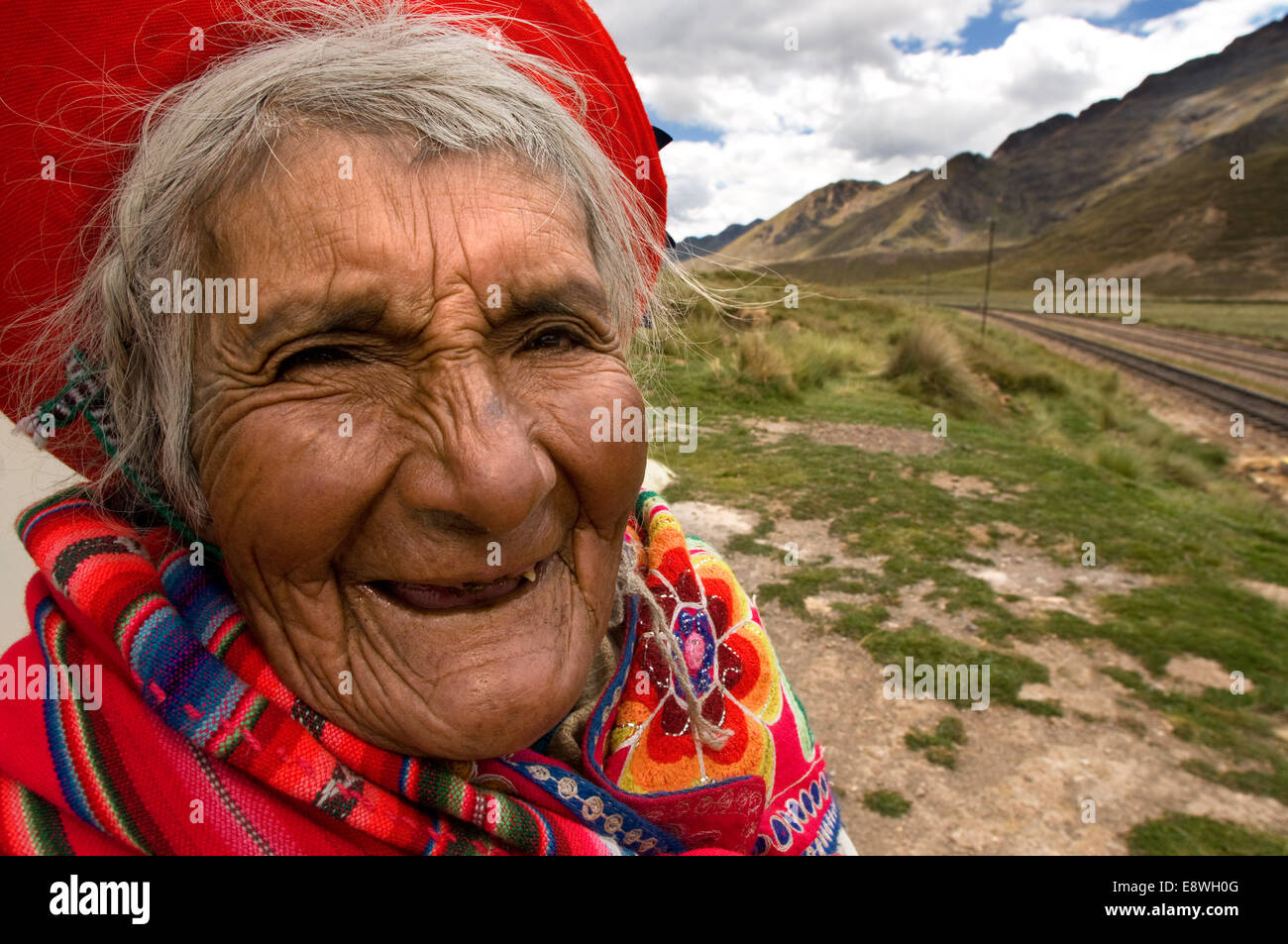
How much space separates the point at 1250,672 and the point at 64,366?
527 cm

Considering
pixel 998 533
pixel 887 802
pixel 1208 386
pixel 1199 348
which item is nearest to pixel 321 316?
pixel 887 802

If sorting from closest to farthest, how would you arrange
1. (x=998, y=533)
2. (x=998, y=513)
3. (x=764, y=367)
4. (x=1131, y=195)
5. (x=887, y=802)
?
1. (x=887, y=802)
2. (x=998, y=533)
3. (x=998, y=513)
4. (x=764, y=367)
5. (x=1131, y=195)

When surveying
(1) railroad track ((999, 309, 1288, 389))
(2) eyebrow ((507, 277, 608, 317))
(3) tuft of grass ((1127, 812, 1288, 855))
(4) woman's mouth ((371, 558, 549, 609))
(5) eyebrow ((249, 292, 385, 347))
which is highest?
(1) railroad track ((999, 309, 1288, 389))

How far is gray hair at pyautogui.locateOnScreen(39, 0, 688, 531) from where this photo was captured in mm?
1029

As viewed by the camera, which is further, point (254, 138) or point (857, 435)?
point (857, 435)

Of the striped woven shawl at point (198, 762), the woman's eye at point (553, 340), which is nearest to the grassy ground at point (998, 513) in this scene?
the woman's eye at point (553, 340)

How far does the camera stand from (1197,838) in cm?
295

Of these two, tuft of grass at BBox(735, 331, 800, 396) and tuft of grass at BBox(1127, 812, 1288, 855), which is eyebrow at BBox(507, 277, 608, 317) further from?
tuft of grass at BBox(735, 331, 800, 396)

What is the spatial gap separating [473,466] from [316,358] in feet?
0.91

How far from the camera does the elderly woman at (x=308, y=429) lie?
38.7 inches

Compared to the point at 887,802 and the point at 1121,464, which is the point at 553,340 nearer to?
the point at 887,802

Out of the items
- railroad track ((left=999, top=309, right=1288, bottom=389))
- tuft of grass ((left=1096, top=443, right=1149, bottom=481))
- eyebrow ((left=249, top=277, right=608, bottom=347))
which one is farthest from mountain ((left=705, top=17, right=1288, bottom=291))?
eyebrow ((left=249, top=277, right=608, bottom=347))

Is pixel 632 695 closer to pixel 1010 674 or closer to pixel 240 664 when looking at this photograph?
pixel 240 664

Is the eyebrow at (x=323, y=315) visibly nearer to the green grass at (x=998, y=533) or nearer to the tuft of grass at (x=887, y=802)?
the green grass at (x=998, y=533)
